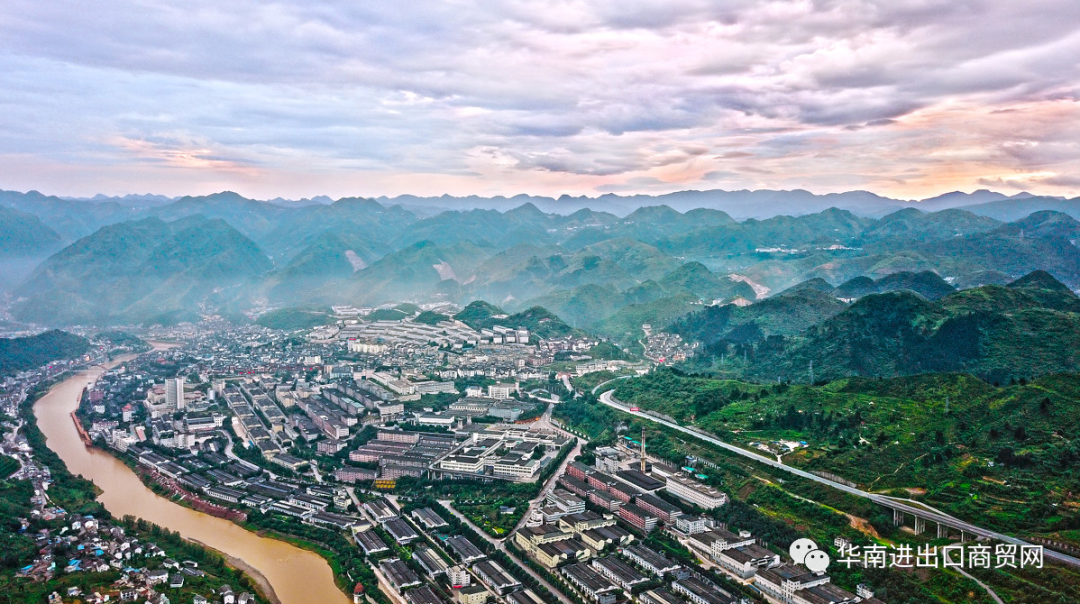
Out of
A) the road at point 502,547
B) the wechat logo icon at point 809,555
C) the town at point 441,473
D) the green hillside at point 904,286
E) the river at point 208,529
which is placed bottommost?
the river at point 208,529

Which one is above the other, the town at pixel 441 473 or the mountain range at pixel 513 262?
the mountain range at pixel 513 262

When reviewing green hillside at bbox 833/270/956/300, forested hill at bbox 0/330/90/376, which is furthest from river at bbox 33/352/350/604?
green hillside at bbox 833/270/956/300

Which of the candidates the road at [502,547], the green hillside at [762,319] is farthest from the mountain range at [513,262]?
the road at [502,547]

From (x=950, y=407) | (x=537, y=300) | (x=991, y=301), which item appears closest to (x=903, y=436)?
(x=950, y=407)

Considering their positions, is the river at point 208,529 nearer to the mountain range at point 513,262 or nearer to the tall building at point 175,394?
the tall building at point 175,394

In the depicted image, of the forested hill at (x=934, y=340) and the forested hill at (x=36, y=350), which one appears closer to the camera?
the forested hill at (x=934, y=340)

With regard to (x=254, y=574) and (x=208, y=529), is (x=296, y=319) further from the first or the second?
(x=254, y=574)
